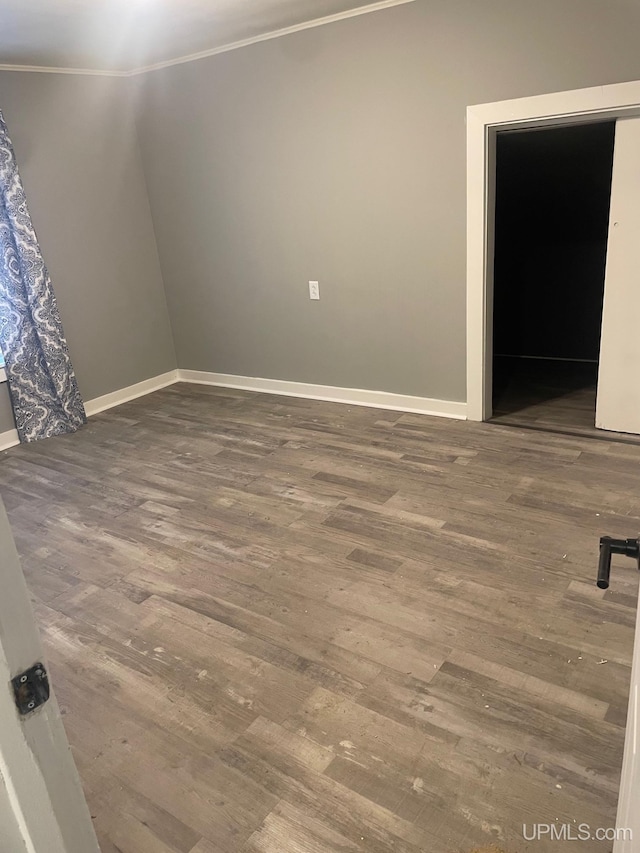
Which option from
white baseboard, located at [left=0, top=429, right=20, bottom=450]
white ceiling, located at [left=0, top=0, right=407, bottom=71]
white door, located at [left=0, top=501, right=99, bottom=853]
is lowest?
white baseboard, located at [left=0, top=429, right=20, bottom=450]

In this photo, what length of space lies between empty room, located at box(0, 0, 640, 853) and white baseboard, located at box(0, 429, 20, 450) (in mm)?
77

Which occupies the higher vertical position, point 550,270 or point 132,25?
point 132,25

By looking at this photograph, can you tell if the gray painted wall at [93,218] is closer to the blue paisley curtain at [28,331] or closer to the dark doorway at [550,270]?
the blue paisley curtain at [28,331]

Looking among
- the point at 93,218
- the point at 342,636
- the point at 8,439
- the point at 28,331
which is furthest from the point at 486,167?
the point at 8,439

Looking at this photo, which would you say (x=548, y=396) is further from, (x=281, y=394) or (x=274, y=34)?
(x=274, y=34)

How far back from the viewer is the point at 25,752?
717 millimetres

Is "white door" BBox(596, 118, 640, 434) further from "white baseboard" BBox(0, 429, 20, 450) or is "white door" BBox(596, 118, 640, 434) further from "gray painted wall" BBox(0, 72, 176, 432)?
"white baseboard" BBox(0, 429, 20, 450)

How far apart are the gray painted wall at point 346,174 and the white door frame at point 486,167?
6 centimetres

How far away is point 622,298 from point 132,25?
2.91 m

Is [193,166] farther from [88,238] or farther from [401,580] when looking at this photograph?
[401,580]

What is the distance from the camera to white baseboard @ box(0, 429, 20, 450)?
13.4ft

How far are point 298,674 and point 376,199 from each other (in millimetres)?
2779

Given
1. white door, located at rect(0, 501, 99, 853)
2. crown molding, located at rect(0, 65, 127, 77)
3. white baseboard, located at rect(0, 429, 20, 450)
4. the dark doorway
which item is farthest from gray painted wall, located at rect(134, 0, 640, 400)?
white door, located at rect(0, 501, 99, 853)

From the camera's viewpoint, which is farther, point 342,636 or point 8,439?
point 8,439
